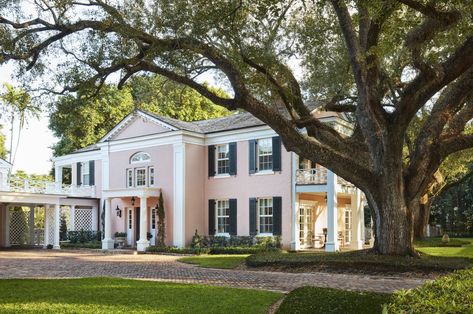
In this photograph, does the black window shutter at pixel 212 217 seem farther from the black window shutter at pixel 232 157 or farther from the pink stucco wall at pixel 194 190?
the black window shutter at pixel 232 157

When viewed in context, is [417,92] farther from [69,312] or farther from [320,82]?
[69,312]

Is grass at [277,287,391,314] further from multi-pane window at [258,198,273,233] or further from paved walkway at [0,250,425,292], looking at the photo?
multi-pane window at [258,198,273,233]

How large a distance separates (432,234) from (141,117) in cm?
2492

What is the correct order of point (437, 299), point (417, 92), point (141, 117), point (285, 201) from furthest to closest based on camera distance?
point (141, 117)
point (285, 201)
point (417, 92)
point (437, 299)

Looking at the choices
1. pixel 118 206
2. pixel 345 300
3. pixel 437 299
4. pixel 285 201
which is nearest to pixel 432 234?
pixel 285 201

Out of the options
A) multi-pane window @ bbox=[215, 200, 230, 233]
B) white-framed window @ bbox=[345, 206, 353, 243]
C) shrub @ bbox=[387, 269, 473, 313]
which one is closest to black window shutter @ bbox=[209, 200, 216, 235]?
multi-pane window @ bbox=[215, 200, 230, 233]

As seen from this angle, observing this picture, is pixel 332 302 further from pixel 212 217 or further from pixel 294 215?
pixel 212 217

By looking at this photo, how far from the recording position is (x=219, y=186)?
27094mm

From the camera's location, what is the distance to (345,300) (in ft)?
26.6

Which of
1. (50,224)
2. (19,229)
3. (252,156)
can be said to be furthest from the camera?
(19,229)

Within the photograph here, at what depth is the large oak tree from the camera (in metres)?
13.3

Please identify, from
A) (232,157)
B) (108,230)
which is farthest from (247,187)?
(108,230)

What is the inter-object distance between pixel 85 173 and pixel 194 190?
8.82 meters

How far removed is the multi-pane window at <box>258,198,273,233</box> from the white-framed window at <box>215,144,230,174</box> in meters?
2.51
